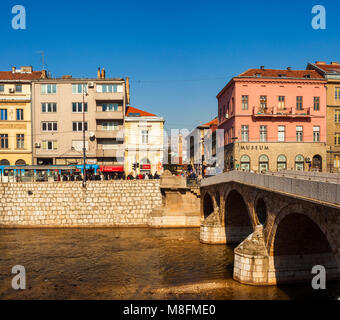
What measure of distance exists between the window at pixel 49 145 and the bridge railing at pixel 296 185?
32.1 m

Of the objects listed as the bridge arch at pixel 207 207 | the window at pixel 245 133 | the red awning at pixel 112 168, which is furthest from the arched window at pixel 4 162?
the window at pixel 245 133

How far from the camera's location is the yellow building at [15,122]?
49.3 m

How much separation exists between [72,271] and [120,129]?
2951 cm

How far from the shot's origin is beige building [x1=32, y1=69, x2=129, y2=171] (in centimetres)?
4966

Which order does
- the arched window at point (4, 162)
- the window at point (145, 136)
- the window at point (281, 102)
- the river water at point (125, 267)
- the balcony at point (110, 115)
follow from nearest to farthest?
the river water at point (125, 267), the window at point (281, 102), the arched window at point (4, 162), the balcony at point (110, 115), the window at point (145, 136)

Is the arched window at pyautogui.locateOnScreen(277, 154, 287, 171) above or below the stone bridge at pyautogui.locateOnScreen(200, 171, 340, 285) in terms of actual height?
above

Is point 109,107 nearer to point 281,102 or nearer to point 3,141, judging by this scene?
point 3,141

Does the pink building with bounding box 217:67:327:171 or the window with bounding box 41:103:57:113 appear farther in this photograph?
the window with bounding box 41:103:57:113

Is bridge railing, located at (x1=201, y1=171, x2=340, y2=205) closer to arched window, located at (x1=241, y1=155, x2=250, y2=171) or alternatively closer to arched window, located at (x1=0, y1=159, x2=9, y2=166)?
arched window, located at (x1=241, y1=155, x2=250, y2=171)

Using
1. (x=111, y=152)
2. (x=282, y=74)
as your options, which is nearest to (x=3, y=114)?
(x=111, y=152)


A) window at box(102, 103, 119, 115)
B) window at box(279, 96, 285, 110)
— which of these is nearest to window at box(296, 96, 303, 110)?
window at box(279, 96, 285, 110)

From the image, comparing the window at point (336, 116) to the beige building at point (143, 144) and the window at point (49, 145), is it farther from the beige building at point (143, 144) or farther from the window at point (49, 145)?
the window at point (49, 145)

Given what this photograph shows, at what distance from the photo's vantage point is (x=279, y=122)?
4434cm
